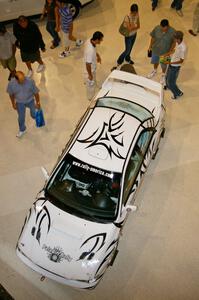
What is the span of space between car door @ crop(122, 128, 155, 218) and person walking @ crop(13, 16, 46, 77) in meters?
3.06

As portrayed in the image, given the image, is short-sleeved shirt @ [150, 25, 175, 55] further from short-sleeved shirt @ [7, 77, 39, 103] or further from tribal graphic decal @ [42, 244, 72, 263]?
tribal graphic decal @ [42, 244, 72, 263]

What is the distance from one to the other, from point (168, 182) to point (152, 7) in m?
5.41

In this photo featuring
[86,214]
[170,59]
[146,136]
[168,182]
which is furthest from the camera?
[170,59]

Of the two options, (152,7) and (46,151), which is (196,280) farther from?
(152,7)

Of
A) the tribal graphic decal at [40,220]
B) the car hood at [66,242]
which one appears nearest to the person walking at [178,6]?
the car hood at [66,242]

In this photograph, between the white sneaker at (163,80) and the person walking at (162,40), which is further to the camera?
the white sneaker at (163,80)

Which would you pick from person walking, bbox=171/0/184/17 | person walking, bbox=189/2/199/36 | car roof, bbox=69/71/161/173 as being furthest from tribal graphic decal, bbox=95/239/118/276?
person walking, bbox=171/0/184/17

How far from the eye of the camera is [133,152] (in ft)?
17.3

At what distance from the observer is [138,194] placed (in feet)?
20.0

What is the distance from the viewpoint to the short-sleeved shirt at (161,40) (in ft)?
21.8

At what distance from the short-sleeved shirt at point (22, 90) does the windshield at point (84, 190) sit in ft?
5.15

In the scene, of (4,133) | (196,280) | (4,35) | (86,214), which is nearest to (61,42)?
(4,35)

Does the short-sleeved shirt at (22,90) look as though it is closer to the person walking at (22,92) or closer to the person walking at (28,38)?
the person walking at (22,92)

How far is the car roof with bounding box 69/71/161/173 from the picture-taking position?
510cm
